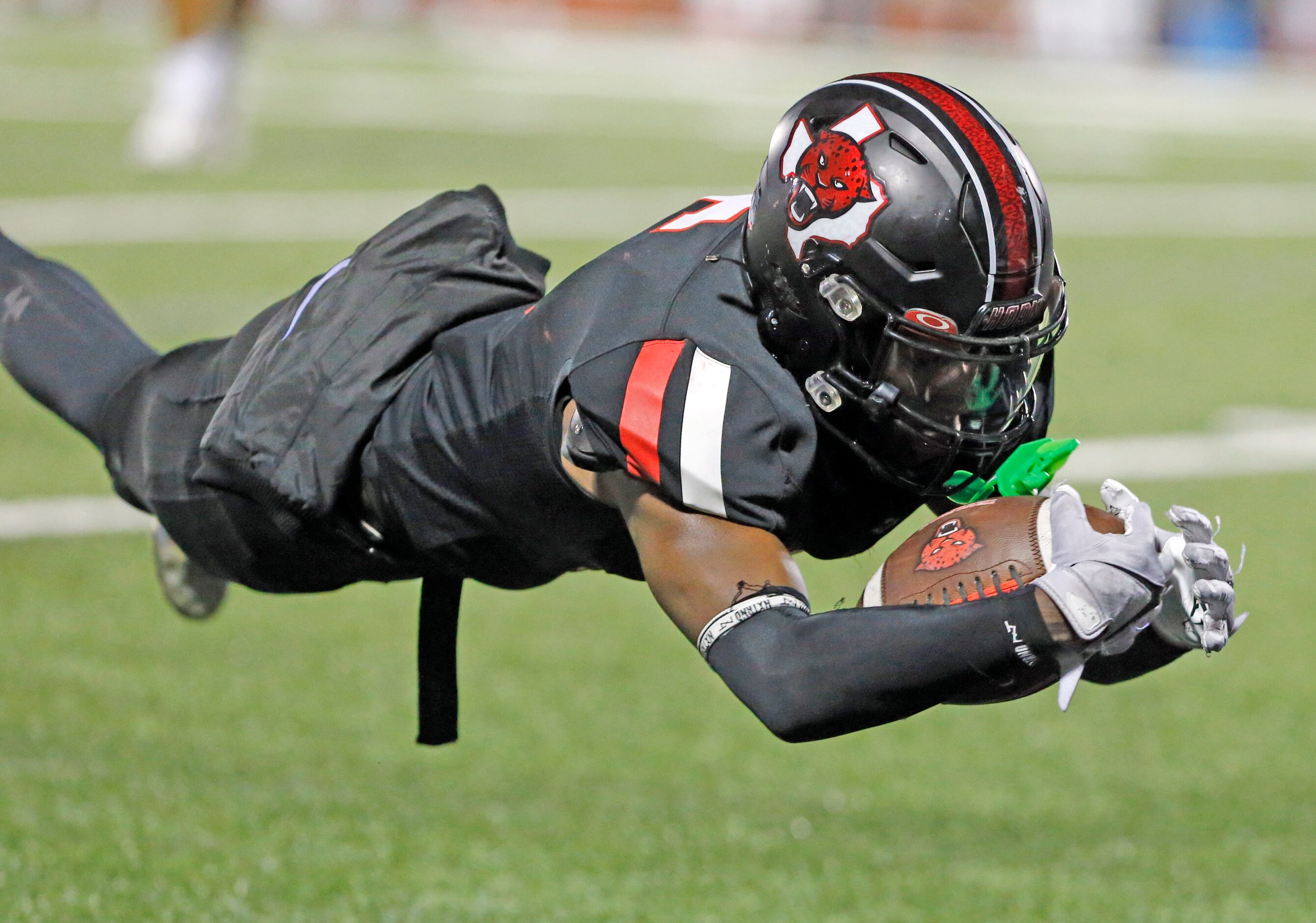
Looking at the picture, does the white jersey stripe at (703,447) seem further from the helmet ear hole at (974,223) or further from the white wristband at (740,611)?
the helmet ear hole at (974,223)

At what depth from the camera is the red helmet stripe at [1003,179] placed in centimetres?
269

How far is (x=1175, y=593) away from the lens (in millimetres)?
2707

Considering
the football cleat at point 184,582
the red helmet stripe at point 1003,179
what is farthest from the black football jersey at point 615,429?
the football cleat at point 184,582

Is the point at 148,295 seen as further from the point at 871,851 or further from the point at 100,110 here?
the point at 100,110

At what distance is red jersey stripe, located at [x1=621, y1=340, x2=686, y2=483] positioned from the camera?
262 cm

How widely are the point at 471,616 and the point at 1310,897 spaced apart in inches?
112

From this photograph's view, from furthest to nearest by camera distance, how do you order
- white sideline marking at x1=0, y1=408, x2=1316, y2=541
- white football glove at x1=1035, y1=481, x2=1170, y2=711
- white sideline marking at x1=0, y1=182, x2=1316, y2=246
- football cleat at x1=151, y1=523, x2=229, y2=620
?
white sideline marking at x1=0, y1=182, x2=1316, y2=246 → white sideline marking at x1=0, y1=408, x2=1316, y2=541 → football cleat at x1=151, y1=523, x2=229, y2=620 → white football glove at x1=1035, y1=481, x2=1170, y2=711

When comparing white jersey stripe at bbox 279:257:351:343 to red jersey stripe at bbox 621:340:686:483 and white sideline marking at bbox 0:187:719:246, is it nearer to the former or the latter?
red jersey stripe at bbox 621:340:686:483

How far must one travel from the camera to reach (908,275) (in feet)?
8.86

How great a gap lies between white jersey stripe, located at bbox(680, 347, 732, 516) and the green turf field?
129 cm

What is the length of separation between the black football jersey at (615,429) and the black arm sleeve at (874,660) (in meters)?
0.20

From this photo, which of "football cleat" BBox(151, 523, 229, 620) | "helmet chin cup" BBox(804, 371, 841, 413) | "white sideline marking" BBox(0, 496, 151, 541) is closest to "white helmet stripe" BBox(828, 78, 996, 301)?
"helmet chin cup" BBox(804, 371, 841, 413)

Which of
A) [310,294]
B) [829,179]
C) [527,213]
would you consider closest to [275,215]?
[527,213]

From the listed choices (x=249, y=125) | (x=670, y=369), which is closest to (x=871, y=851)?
(x=670, y=369)
